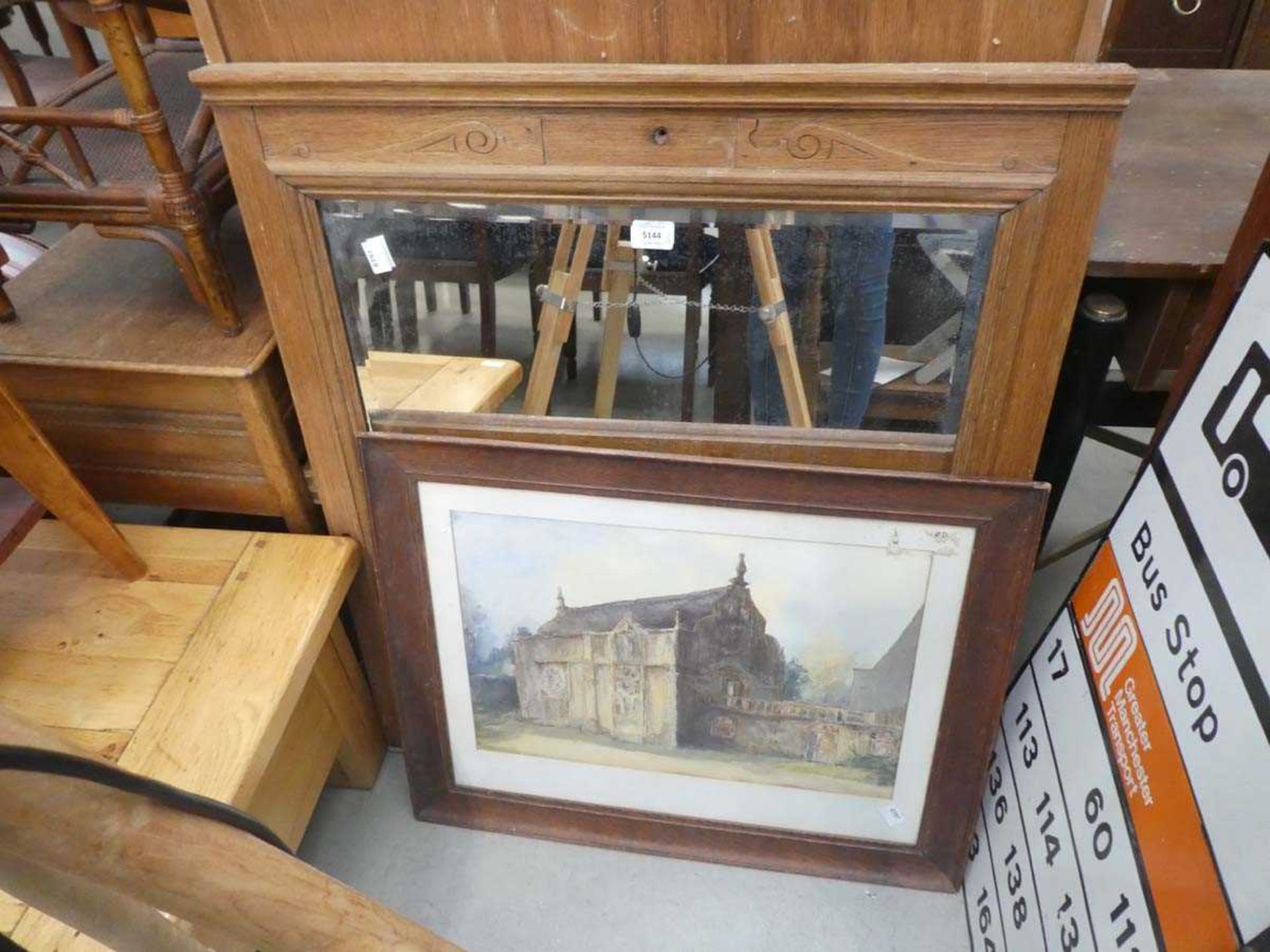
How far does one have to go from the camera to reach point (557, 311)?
1045 mm

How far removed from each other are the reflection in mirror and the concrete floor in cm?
64

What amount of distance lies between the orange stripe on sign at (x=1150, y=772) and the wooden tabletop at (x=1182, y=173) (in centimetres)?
33

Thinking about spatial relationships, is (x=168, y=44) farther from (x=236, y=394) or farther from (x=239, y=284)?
(x=236, y=394)

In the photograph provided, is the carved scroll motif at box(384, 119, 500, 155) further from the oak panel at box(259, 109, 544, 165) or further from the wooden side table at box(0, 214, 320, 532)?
the wooden side table at box(0, 214, 320, 532)

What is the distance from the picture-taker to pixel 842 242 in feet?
2.95

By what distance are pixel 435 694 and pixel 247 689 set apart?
0.26 m

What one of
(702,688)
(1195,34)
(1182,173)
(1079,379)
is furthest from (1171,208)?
(1195,34)

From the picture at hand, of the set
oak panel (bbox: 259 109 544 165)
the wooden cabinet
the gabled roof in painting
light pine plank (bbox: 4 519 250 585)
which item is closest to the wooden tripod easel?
oak panel (bbox: 259 109 544 165)

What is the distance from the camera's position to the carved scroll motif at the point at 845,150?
0.80 meters

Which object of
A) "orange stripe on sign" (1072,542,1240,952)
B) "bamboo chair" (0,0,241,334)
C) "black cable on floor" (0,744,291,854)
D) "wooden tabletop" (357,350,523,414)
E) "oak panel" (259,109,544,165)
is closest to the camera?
"black cable on floor" (0,744,291,854)

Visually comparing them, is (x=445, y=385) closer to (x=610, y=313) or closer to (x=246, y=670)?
(x=610, y=313)

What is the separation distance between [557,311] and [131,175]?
1.74 feet

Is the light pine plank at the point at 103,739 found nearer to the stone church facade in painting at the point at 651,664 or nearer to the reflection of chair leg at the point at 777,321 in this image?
the stone church facade in painting at the point at 651,664

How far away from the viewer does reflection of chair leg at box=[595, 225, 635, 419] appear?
953 millimetres
